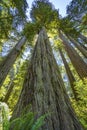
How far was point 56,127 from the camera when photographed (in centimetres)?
253

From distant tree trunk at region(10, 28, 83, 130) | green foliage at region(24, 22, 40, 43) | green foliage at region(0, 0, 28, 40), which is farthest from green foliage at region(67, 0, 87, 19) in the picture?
distant tree trunk at region(10, 28, 83, 130)

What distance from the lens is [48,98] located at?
298cm

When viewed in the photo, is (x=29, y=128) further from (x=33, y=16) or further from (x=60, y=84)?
(x=33, y=16)

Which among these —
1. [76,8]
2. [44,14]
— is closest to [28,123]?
[44,14]

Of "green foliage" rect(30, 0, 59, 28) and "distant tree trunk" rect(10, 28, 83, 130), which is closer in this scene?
"distant tree trunk" rect(10, 28, 83, 130)

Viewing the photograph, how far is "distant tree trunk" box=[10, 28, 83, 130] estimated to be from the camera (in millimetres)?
2645

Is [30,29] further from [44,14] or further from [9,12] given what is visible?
[44,14]

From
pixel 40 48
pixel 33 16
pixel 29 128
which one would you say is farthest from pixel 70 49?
pixel 29 128

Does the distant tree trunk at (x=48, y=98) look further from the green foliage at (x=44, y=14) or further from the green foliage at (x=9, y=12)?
the green foliage at (x=44, y=14)

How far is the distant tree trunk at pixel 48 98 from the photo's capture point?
2645 millimetres

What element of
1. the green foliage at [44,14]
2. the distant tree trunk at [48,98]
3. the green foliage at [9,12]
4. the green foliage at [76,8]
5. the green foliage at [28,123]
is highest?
the green foliage at [76,8]

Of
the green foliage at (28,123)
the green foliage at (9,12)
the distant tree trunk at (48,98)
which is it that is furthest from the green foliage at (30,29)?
the green foliage at (28,123)

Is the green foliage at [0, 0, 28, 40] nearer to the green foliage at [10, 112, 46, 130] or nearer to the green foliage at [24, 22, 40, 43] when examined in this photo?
the green foliage at [24, 22, 40, 43]

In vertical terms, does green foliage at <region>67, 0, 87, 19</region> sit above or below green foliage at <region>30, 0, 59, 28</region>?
above
